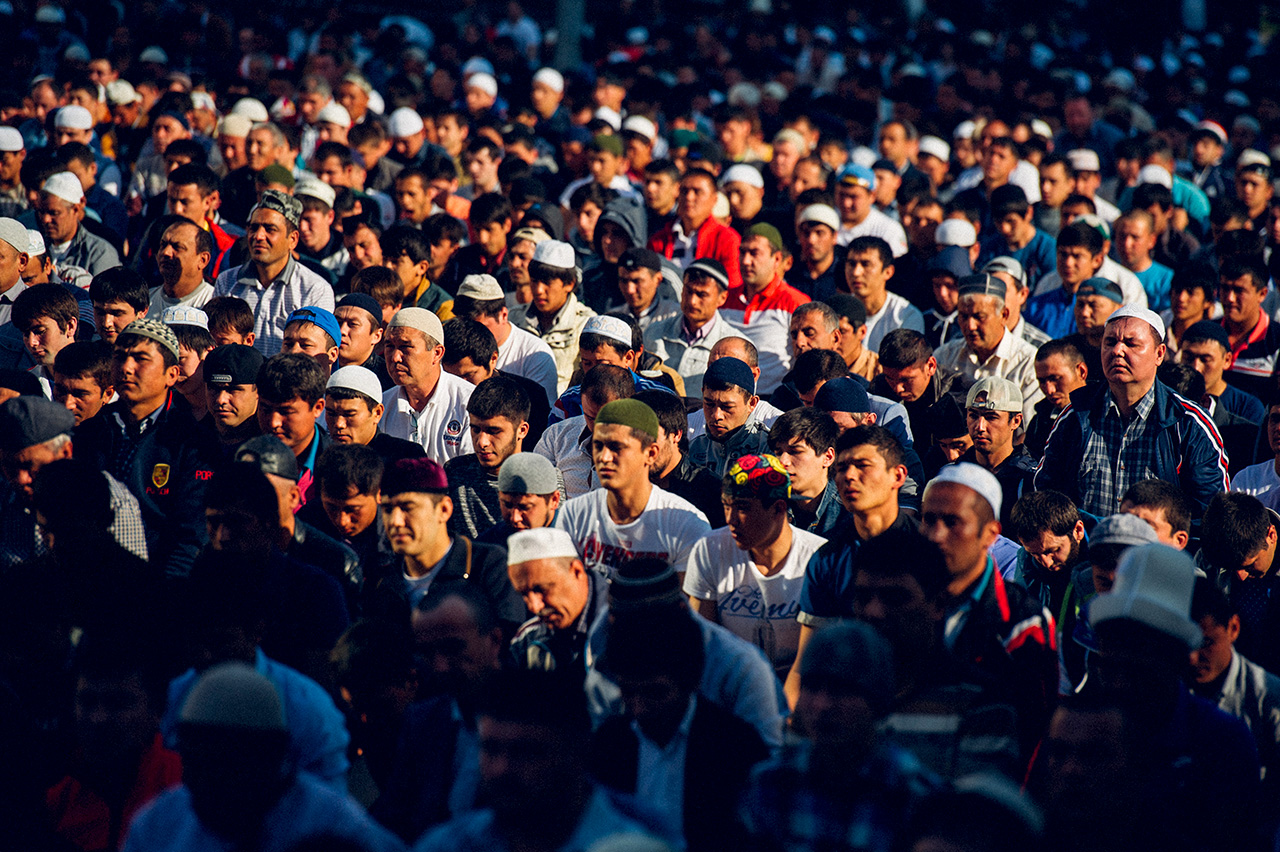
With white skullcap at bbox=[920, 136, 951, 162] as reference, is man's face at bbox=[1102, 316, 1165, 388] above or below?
below

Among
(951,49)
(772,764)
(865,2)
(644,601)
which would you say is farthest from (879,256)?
(865,2)

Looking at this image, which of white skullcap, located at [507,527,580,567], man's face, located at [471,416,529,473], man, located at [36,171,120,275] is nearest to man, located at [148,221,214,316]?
man, located at [36,171,120,275]

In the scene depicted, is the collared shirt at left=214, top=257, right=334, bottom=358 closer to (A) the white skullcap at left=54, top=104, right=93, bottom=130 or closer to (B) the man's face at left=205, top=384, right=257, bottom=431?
(B) the man's face at left=205, top=384, right=257, bottom=431

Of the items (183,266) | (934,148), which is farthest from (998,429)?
(934,148)

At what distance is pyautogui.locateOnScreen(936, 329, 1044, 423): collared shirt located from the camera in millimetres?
6863

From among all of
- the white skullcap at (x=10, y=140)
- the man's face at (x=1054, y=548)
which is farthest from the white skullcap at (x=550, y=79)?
the man's face at (x=1054, y=548)

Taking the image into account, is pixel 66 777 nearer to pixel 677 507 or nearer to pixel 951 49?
pixel 677 507

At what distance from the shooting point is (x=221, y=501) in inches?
177

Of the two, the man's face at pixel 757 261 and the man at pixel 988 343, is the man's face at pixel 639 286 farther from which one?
the man at pixel 988 343

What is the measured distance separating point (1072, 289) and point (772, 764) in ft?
19.4

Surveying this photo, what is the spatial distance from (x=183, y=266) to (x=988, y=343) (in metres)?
4.60

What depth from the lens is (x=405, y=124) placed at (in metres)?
11.3

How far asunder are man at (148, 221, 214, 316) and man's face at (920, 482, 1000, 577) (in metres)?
4.90

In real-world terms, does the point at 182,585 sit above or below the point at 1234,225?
below
